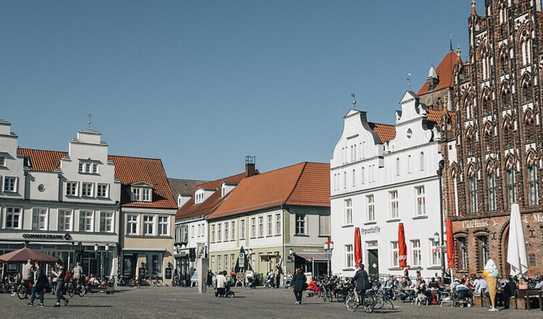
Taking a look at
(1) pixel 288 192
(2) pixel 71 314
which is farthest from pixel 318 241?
(2) pixel 71 314

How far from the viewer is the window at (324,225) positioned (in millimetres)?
61162

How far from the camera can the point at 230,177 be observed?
83.5 meters

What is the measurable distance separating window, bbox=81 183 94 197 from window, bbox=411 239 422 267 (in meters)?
32.9

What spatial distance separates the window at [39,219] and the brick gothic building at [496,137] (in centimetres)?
3661

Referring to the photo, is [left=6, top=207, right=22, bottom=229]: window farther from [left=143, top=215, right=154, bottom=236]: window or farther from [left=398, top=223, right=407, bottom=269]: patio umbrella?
[left=398, top=223, right=407, bottom=269]: patio umbrella

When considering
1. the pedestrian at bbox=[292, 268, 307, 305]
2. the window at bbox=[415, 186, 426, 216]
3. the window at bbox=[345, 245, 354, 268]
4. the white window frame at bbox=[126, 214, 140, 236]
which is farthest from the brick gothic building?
the white window frame at bbox=[126, 214, 140, 236]

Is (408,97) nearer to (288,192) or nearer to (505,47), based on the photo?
(505,47)

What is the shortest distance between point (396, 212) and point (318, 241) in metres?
14.3

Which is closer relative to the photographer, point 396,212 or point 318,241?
point 396,212

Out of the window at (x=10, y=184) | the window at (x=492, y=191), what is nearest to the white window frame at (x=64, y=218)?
the window at (x=10, y=184)

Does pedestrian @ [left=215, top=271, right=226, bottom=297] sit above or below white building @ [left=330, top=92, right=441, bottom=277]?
below

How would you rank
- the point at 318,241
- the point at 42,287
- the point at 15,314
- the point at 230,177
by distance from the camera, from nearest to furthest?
the point at 15,314 → the point at 42,287 → the point at 318,241 → the point at 230,177

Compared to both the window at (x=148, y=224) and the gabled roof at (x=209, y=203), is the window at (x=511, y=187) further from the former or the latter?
the gabled roof at (x=209, y=203)

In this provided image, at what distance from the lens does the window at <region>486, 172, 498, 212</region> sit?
39.2 metres
